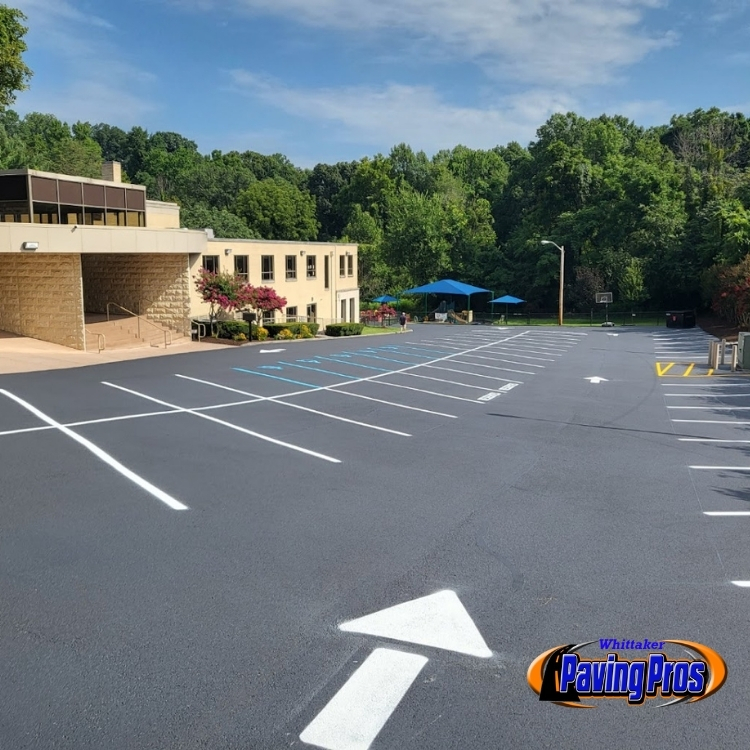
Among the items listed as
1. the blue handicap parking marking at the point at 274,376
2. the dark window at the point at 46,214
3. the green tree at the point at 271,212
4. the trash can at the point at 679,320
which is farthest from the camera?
the green tree at the point at 271,212

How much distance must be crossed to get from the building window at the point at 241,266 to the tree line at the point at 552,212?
13.0 meters

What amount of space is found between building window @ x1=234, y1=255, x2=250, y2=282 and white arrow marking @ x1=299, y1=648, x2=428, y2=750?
32588 mm

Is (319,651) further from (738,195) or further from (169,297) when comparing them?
(738,195)

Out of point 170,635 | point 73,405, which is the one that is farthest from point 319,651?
point 73,405

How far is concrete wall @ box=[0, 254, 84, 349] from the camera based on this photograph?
27.2 m

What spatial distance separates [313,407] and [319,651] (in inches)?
456

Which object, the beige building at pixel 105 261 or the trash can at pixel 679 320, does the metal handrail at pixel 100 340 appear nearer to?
the beige building at pixel 105 261

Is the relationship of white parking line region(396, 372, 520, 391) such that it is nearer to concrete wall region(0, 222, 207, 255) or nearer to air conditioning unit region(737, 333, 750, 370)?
air conditioning unit region(737, 333, 750, 370)

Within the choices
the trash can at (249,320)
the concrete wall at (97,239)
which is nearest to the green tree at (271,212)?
the trash can at (249,320)

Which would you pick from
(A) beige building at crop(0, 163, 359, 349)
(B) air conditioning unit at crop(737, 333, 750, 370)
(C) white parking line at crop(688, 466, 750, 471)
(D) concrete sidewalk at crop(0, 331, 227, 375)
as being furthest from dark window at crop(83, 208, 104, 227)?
(C) white parking line at crop(688, 466, 750, 471)

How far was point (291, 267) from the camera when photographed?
137ft

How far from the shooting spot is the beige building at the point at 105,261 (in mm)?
27031

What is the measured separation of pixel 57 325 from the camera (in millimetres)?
27828

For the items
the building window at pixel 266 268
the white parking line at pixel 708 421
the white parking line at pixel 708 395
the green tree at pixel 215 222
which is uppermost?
the green tree at pixel 215 222
